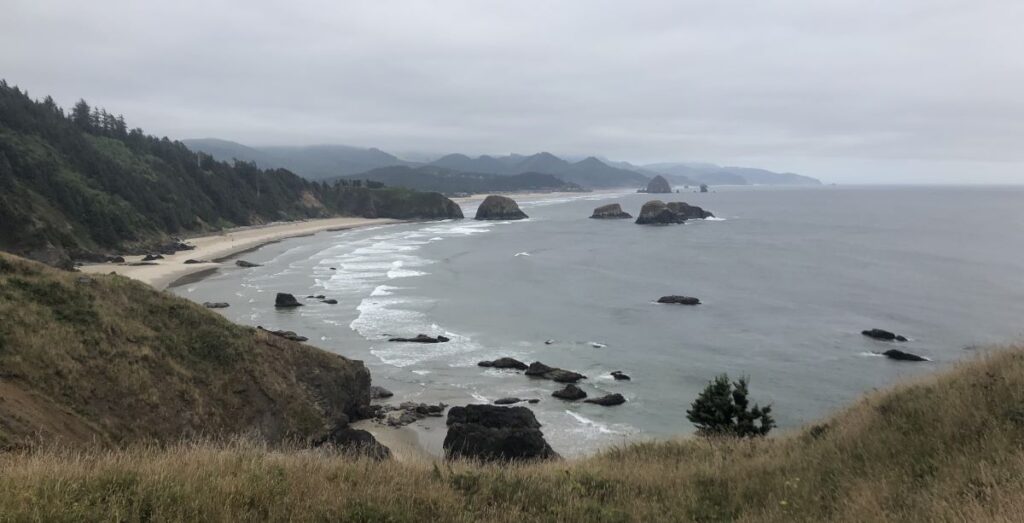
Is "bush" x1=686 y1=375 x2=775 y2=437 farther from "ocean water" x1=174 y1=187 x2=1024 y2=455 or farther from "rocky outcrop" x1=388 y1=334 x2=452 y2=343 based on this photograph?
"rocky outcrop" x1=388 y1=334 x2=452 y2=343

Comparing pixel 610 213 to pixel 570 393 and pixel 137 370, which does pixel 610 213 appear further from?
pixel 137 370

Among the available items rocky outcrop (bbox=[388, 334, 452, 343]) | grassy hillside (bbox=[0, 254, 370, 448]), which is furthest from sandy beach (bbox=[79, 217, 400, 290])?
grassy hillside (bbox=[0, 254, 370, 448])

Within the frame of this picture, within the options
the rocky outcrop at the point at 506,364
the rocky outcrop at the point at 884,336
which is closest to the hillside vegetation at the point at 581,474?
the rocky outcrop at the point at 506,364

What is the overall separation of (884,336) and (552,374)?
21.5 meters

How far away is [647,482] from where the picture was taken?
322 inches

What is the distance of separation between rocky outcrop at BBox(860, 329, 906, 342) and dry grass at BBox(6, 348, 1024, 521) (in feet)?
102

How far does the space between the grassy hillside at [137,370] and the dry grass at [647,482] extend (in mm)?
5548

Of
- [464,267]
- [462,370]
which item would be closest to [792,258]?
[464,267]

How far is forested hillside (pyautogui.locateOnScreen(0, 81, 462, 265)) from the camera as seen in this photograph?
208ft

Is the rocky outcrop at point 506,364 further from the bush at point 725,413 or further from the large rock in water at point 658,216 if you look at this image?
the large rock in water at point 658,216

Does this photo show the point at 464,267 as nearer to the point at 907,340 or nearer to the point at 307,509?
the point at 907,340

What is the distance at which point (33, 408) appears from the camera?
39.0 ft

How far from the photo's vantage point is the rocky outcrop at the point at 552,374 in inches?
1141

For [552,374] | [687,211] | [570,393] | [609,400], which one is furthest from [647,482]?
[687,211]
